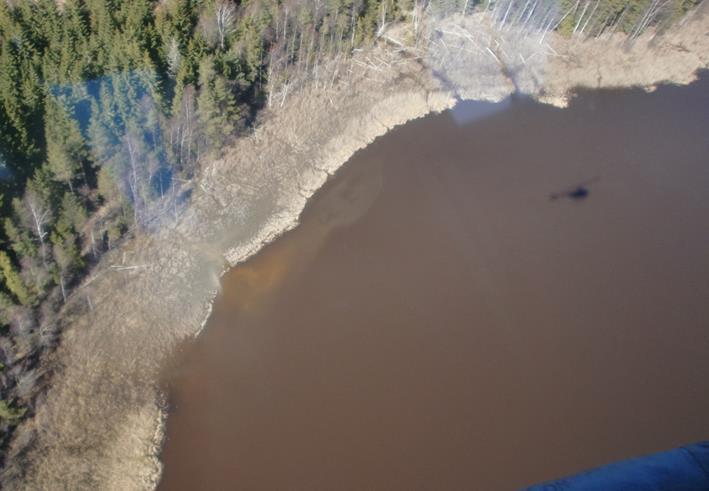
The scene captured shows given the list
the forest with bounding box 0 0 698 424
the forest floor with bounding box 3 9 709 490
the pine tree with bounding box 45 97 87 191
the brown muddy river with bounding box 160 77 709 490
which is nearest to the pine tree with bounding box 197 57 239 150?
the forest with bounding box 0 0 698 424

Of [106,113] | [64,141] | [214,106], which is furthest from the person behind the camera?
[214,106]

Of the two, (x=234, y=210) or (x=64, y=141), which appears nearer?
(x=64, y=141)

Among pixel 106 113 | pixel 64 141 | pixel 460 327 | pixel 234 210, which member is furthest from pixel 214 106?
pixel 460 327

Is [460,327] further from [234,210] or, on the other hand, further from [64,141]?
[64,141]

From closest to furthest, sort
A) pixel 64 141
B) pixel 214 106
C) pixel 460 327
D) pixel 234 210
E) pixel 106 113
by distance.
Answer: pixel 64 141 → pixel 106 113 → pixel 460 327 → pixel 214 106 → pixel 234 210

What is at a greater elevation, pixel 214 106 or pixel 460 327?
pixel 214 106

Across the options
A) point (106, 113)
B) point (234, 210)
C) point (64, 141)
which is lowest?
point (234, 210)

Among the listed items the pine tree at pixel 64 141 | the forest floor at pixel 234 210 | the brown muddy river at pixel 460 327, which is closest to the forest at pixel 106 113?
the pine tree at pixel 64 141

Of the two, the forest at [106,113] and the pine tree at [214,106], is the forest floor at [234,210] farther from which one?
the pine tree at [214,106]
